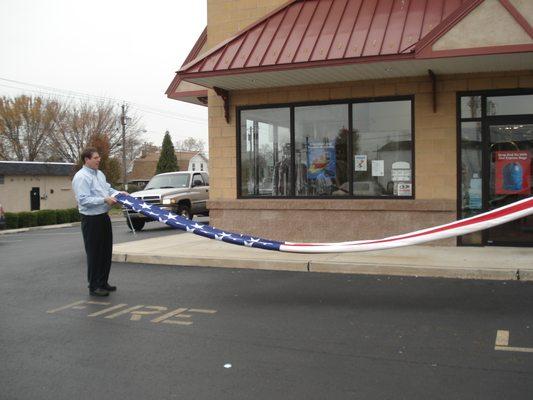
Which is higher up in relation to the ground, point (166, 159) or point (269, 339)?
point (166, 159)

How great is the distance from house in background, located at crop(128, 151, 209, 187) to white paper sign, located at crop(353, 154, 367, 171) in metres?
67.4

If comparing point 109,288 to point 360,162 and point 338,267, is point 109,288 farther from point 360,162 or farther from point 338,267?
point 360,162

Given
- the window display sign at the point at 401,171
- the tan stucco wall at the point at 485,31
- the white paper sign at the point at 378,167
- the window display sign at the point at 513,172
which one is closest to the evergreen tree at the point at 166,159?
the white paper sign at the point at 378,167

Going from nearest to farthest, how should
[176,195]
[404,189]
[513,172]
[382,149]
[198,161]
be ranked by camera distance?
[513,172]
[404,189]
[382,149]
[176,195]
[198,161]

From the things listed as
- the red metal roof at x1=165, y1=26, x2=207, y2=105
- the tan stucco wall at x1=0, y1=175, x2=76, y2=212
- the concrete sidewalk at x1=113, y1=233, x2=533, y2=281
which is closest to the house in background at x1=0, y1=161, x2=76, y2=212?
the tan stucco wall at x1=0, y1=175, x2=76, y2=212

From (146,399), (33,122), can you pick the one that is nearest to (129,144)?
(33,122)

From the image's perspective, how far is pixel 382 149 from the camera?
1136 cm

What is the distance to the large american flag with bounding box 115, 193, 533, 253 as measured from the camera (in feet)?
21.2

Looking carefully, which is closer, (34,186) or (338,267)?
(338,267)

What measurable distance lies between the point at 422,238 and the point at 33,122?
50.4 metres

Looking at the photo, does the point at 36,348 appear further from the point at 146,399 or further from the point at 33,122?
the point at 33,122

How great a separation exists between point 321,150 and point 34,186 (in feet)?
86.8

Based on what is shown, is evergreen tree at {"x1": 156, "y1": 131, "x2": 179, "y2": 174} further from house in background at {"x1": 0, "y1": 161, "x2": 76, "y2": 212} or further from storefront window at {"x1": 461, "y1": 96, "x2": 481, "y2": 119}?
storefront window at {"x1": 461, "y1": 96, "x2": 481, "y2": 119}

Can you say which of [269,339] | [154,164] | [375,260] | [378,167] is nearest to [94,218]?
[269,339]
